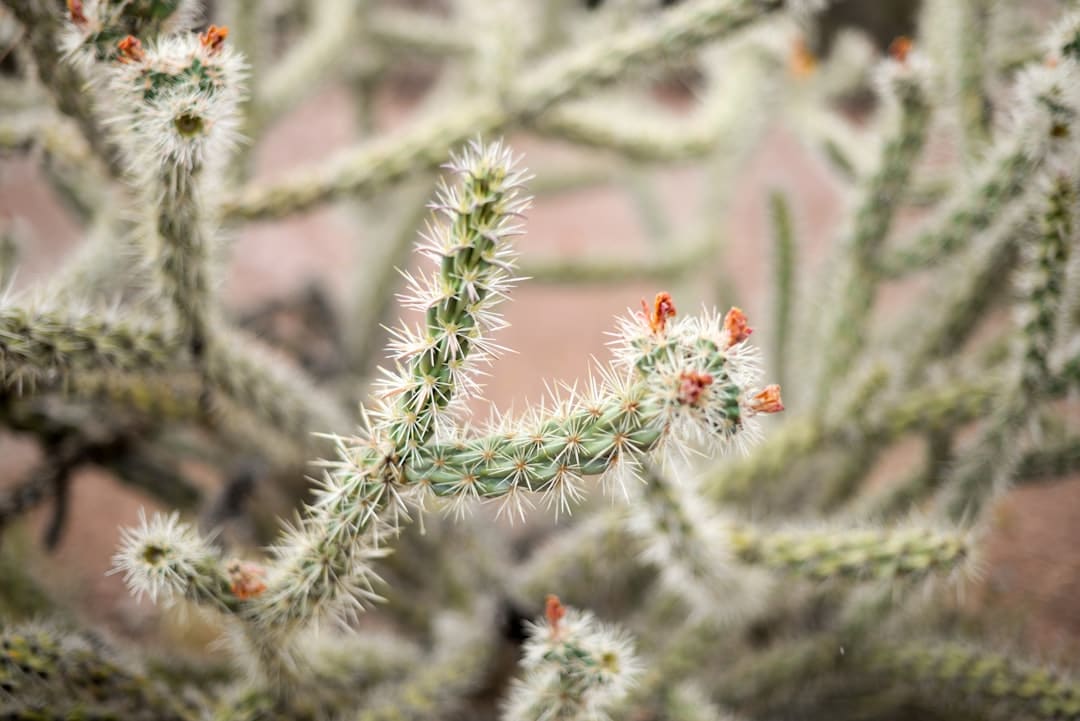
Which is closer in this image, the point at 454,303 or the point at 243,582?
the point at 454,303

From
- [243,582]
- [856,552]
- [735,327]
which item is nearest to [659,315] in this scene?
[735,327]

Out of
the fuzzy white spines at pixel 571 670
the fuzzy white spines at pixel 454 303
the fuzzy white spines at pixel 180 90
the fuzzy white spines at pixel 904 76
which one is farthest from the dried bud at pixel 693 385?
the fuzzy white spines at pixel 904 76

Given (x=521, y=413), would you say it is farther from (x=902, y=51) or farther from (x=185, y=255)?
(x=902, y=51)

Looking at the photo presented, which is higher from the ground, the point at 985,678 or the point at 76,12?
the point at 76,12

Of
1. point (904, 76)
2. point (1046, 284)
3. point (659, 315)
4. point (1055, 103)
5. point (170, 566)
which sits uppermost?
point (904, 76)

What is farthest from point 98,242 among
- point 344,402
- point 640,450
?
point 640,450

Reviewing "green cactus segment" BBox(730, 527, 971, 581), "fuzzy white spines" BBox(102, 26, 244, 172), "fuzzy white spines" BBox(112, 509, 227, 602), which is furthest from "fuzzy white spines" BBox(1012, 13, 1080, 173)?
"fuzzy white spines" BBox(112, 509, 227, 602)

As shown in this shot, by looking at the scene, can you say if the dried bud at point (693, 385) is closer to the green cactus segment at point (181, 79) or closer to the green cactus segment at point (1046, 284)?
the green cactus segment at point (181, 79)
